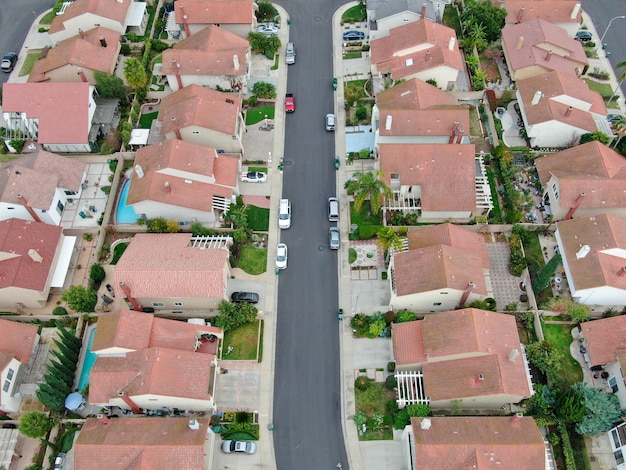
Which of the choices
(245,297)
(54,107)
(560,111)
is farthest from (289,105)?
(560,111)

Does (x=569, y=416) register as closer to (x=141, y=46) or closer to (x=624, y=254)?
(x=624, y=254)

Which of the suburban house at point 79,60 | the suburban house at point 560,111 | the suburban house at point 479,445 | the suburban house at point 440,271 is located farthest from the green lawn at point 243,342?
the suburban house at point 560,111

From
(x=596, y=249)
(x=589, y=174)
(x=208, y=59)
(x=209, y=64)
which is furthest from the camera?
(x=208, y=59)

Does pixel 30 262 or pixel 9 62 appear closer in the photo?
pixel 30 262

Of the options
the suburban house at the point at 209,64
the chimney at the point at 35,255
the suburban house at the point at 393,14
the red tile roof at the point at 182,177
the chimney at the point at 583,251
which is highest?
the suburban house at the point at 393,14

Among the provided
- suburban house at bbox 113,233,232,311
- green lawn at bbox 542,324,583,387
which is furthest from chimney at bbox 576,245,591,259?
suburban house at bbox 113,233,232,311

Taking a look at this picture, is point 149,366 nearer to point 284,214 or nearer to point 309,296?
point 309,296

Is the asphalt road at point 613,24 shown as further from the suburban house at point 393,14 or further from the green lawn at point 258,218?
the green lawn at point 258,218

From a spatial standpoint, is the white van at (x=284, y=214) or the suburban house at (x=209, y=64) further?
the suburban house at (x=209, y=64)
